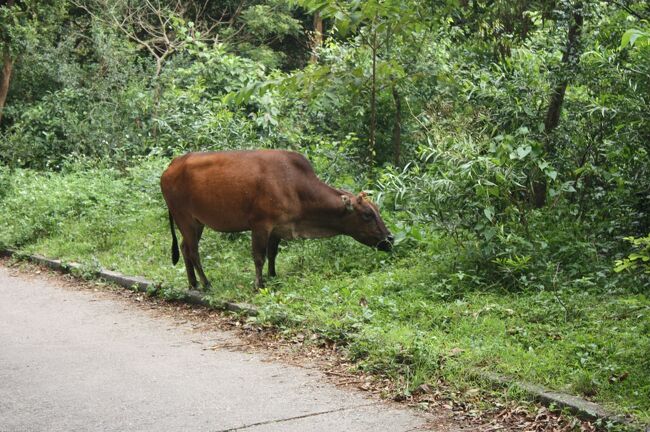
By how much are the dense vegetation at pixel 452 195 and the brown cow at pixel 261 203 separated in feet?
1.27

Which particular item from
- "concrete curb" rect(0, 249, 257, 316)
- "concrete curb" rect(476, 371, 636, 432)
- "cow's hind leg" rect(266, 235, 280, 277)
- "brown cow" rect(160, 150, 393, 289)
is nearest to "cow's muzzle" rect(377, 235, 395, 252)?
"brown cow" rect(160, 150, 393, 289)

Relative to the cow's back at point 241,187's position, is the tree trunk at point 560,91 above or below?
above

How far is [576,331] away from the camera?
7379mm

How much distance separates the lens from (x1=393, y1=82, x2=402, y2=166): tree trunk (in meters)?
14.1

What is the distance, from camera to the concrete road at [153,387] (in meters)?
5.95

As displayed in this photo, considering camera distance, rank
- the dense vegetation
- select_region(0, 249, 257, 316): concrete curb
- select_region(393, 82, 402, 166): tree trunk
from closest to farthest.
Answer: the dense vegetation < select_region(0, 249, 257, 316): concrete curb < select_region(393, 82, 402, 166): tree trunk

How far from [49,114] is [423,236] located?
1396cm

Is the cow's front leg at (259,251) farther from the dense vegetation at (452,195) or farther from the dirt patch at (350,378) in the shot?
the dirt patch at (350,378)

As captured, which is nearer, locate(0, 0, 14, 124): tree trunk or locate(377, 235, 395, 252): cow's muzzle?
locate(377, 235, 395, 252): cow's muzzle

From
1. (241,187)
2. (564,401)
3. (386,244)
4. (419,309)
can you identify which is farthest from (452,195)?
(564,401)

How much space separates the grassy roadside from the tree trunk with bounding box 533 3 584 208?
5.42 feet

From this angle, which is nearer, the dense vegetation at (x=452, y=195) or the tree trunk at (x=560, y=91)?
the dense vegetation at (x=452, y=195)

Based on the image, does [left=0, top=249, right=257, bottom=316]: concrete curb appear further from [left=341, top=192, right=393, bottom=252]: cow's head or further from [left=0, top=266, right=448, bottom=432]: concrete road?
[left=341, top=192, right=393, bottom=252]: cow's head

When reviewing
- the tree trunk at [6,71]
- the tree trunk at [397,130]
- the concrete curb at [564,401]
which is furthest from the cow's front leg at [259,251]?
the tree trunk at [6,71]
